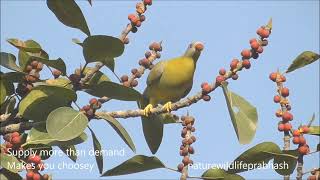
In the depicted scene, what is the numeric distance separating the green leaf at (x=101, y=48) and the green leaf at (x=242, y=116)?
0.47m

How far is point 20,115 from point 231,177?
90 cm

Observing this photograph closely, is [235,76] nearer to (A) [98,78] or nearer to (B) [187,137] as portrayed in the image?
(B) [187,137]

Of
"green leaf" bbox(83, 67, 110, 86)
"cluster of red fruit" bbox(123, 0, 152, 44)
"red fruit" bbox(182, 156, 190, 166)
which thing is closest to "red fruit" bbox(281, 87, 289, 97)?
"red fruit" bbox(182, 156, 190, 166)

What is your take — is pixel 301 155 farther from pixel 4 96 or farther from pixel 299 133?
pixel 4 96

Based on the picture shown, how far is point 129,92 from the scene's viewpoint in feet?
7.30

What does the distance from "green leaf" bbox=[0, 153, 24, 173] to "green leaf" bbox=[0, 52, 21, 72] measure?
1.32 ft

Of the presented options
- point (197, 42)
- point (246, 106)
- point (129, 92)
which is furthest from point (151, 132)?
point (197, 42)

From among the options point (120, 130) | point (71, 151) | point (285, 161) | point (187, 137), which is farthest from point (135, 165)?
point (285, 161)

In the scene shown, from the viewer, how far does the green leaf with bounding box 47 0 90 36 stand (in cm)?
215

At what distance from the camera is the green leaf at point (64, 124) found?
1949 millimetres

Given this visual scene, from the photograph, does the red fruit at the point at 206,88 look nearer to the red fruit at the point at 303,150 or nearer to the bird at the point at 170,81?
the red fruit at the point at 303,150

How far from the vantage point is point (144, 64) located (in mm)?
2510

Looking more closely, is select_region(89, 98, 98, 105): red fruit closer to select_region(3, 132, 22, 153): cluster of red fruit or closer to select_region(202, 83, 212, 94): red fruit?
select_region(3, 132, 22, 153): cluster of red fruit

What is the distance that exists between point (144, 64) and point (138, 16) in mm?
285
